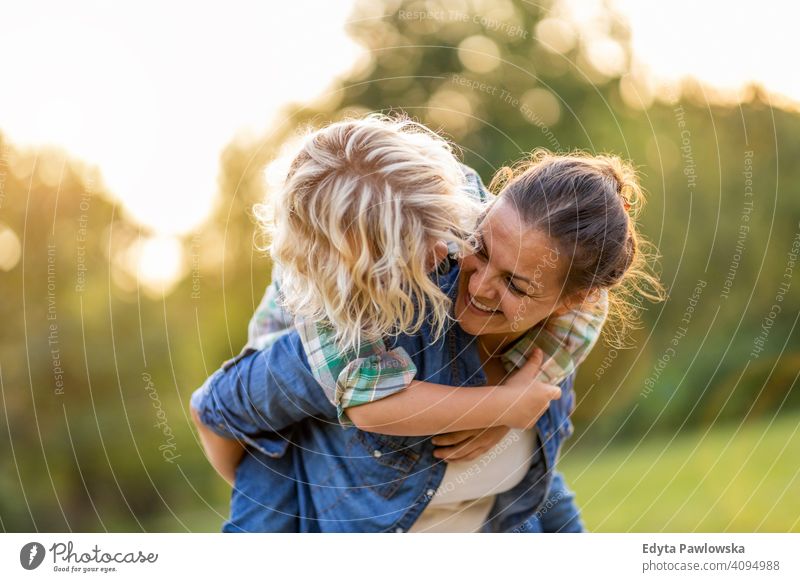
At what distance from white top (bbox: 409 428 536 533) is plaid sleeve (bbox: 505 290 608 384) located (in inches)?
4.3

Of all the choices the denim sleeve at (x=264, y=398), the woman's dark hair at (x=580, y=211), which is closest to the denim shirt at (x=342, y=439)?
the denim sleeve at (x=264, y=398)

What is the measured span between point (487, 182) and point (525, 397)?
→ 1.20 metres

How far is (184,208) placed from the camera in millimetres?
1592

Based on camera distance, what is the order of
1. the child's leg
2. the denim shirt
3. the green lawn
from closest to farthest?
the denim shirt → the child's leg → the green lawn

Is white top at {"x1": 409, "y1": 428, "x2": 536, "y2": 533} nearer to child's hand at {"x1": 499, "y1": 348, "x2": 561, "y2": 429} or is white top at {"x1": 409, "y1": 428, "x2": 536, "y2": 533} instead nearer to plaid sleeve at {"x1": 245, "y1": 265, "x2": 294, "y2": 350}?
child's hand at {"x1": 499, "y1": 348, "x2": 561, "y2": 429}

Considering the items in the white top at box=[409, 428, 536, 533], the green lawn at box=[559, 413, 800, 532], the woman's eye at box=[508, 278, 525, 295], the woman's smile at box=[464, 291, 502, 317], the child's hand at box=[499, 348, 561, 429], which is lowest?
the green lawn at box=[559, 413, 800, 532]

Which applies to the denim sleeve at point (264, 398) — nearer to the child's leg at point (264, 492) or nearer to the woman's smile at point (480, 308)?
the child's leg at point (264, 492)

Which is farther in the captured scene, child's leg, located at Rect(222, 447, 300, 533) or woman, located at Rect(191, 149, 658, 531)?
child's leg, located at Rect(222, 447, 300, 533)

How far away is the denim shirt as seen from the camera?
3.59 feet

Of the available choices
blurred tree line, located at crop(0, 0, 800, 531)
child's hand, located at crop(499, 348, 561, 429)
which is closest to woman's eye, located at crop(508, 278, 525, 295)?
child's hand, located at crop(499, 348, 561, 429)

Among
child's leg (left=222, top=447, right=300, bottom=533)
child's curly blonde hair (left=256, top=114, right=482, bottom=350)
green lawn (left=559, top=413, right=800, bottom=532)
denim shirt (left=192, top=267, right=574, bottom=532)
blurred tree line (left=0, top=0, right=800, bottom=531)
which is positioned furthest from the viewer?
green lawn (left=559, top=413, right=800, bottom=532)

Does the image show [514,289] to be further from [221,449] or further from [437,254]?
[221,449]

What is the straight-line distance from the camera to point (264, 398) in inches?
43.1

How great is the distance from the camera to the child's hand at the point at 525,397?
1.07 meters
